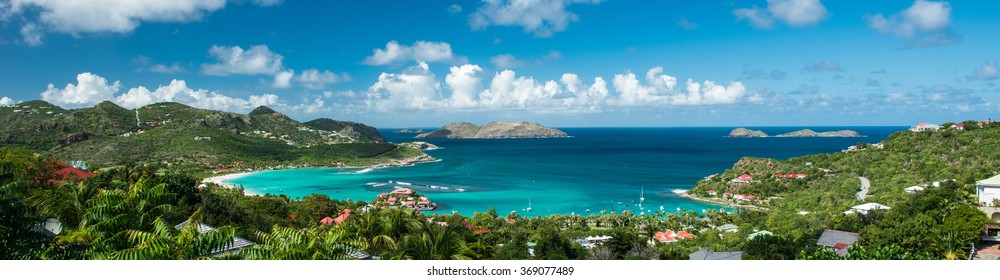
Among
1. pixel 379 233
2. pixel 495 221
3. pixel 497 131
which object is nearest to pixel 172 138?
pixel 495 221

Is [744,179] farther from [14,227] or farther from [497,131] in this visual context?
[497,131]

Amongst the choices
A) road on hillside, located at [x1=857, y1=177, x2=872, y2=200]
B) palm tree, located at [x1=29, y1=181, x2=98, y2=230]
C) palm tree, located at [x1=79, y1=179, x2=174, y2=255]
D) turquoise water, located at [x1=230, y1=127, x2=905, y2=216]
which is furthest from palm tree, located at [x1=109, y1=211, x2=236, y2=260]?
turquoise water, located at [x1=230, y1=127, x2=905, y2=216]

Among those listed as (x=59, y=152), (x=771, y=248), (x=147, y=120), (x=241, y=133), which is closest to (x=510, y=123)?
(x=241, y=133)

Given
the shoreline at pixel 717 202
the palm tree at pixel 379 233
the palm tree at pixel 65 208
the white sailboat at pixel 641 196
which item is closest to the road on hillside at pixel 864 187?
the shoreline at pixel 717 202

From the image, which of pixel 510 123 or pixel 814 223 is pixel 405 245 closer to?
pixel 814 223

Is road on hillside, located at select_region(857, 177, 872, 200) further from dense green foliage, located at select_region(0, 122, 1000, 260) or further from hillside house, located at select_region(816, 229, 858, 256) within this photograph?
hillside house, located at select_region(816, 229, 858, 256)

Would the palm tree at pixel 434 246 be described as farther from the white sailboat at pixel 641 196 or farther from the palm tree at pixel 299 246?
the white sailboat at pixel 641 196
